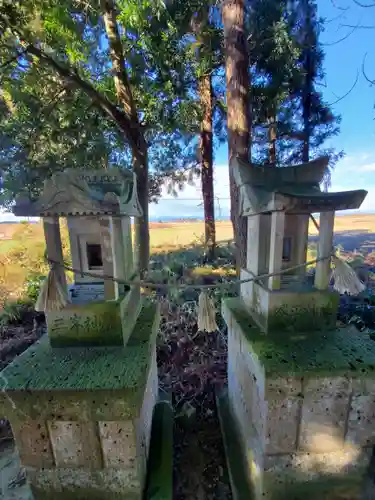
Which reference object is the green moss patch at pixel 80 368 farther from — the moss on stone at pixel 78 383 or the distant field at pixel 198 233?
the distant field at pixel 198 233

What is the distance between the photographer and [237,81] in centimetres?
370

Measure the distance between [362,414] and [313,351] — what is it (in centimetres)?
52

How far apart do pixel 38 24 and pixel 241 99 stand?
3.38m

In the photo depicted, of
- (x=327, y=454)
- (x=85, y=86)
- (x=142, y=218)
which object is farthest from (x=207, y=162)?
(x=327, y=454)

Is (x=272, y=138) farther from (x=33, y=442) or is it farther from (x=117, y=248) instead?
(x=33, y=442)

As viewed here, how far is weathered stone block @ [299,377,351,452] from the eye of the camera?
5.79ft

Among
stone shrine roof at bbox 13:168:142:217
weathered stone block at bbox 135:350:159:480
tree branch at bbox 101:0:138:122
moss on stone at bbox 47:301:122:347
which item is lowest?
weathered stone block at bbox 135:350:159:480

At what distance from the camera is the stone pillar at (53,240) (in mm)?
1968

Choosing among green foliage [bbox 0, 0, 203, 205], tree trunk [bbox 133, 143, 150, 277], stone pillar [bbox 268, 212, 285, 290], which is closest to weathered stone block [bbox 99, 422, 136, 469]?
stone pillar [bbox 268, 212, 285, 290]

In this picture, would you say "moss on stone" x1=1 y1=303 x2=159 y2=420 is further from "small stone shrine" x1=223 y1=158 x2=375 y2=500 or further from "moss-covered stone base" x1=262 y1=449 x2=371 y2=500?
"moss-covered stone base" x1=262 y1=449 x2=371 y2=500

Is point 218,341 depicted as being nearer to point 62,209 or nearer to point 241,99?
point 62,209

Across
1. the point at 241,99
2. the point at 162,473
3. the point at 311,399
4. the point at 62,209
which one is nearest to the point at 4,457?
the point at 162,473

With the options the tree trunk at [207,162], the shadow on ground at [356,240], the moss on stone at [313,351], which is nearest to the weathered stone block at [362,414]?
the moss on stone at [313,351]

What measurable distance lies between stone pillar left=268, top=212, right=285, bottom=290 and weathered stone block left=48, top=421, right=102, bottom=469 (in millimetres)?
1620
